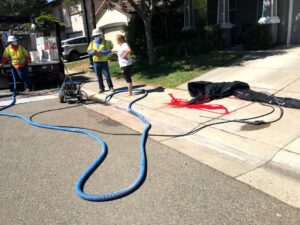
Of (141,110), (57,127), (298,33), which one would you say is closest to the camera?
(57,127)

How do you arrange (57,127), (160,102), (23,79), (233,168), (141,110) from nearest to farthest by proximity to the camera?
(233,168), (57,127), (141,110), (160,102), (23,79)

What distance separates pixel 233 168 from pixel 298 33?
1055 centimetres

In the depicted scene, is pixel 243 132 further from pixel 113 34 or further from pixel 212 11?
pixel 113 34

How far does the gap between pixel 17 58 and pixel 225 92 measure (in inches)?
285

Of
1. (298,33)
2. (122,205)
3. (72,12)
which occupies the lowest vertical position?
(122,205)

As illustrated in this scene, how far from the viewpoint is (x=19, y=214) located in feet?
11.5

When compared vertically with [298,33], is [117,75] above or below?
below

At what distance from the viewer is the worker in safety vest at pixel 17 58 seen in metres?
10.8

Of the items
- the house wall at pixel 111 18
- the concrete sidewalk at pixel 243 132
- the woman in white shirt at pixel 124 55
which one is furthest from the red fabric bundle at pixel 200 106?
the house wall at pixel 111 18

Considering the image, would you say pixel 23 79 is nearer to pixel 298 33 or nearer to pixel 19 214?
pixel 19 214

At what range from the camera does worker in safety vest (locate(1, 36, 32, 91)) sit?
35.3 feet

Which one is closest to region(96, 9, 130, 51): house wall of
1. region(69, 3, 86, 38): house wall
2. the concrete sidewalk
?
region(69, 3, 86, 38): house wall

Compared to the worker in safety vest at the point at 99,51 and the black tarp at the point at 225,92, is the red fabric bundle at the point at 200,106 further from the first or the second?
the worker in safety vest at the point at 99,51

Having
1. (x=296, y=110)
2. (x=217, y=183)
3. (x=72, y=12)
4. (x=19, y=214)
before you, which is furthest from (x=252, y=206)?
(x=72, y=12)
